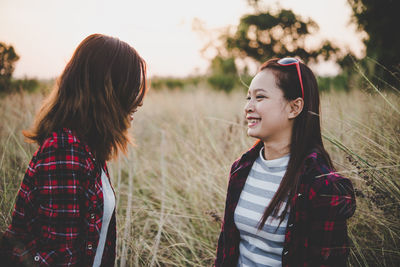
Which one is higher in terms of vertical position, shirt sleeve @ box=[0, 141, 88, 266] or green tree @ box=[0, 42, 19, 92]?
green tree @ box=[0, 42, 19, 92]

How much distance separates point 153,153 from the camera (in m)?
3.97

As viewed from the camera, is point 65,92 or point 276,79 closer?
point 65,92

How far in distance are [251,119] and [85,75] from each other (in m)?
0.84

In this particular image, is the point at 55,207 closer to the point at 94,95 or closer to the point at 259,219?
the point at 94,95

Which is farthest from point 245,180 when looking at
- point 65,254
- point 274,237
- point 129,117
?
point 65,254

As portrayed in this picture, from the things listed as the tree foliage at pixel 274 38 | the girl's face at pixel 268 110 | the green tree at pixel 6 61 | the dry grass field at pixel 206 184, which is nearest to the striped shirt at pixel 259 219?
the girl's face at pixel 268 110

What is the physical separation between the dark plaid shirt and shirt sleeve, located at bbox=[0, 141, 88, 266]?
0.91 meters

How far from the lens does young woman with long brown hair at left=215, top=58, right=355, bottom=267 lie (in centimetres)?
104

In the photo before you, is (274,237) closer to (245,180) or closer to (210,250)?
(245,180)

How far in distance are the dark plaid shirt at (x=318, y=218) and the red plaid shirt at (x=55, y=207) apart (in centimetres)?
89

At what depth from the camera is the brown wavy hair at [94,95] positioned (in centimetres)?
108

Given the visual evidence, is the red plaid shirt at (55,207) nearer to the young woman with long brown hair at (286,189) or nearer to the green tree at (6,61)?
the young woman with long brown hair at (286,189)

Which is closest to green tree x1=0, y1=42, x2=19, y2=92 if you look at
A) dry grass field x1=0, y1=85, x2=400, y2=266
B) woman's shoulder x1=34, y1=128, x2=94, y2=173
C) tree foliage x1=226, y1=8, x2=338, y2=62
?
dry grass field x1=0, y1=85, x2=400, y2=266

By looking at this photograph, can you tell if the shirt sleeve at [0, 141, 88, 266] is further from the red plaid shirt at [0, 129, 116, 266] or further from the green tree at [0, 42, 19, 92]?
the green tree at [0, 42, 19, 92]
